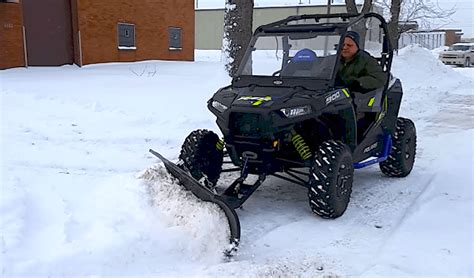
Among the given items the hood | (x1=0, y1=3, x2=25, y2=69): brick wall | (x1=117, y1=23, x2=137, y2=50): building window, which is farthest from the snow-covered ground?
(x1=117, y1=23, x2=137, y2=50): building window

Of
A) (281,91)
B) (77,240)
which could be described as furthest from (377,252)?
(77,240)

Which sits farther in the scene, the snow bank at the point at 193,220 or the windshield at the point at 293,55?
the windshield at the point at 293,55

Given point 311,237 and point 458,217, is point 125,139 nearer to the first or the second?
point 311,237

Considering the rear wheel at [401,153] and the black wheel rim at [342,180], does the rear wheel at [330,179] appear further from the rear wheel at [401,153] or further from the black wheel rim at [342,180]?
the rear wheel at [401,153]

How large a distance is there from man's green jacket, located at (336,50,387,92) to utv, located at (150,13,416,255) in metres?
0.12

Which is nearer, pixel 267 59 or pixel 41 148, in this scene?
pixel 267 59

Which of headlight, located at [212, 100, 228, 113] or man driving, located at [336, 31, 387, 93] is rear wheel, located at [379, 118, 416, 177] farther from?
headlight, located at [212, 100, 228, 113]

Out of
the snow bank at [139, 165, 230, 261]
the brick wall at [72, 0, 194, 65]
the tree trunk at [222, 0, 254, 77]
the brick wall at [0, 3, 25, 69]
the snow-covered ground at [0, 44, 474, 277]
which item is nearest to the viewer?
the snow-covered ground at [0, 44, 474, 277]

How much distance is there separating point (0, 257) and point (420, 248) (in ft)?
9.96

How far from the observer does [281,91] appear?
14.8 feet

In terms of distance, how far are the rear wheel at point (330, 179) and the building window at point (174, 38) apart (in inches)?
689

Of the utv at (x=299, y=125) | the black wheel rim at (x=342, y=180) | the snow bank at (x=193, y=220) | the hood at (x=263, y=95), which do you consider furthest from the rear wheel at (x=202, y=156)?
the black wheel rim at (x=342, y=180)

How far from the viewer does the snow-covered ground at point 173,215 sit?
342 cm

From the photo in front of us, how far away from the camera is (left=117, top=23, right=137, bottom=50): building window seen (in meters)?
18.3
